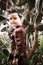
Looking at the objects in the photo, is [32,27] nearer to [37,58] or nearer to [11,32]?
[11,32]

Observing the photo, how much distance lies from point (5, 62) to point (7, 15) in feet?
1.17

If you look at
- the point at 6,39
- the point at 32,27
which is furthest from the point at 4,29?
the point at 32,27

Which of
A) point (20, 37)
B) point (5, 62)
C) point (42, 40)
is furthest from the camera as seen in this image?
point (42, 40)

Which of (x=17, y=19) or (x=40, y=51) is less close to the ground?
(x=17, y=19)

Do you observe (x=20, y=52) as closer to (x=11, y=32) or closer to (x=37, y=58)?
(x=11, y=32)

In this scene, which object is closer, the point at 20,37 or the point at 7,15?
the point at 20,37

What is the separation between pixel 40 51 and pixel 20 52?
35cm

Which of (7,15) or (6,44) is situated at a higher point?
(7,15)

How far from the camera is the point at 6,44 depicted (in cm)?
144

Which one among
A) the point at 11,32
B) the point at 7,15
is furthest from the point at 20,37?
the point at 7,15

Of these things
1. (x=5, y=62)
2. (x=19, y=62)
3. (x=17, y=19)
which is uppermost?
(x=17, y=19)

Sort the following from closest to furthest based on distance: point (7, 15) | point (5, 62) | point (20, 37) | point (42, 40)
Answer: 1. point (20, 37)
2. point (7, 15)
3. point (5, 62)
4. point (42, 40)

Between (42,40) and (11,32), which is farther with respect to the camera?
(42,40)

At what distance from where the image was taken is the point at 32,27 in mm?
1115
